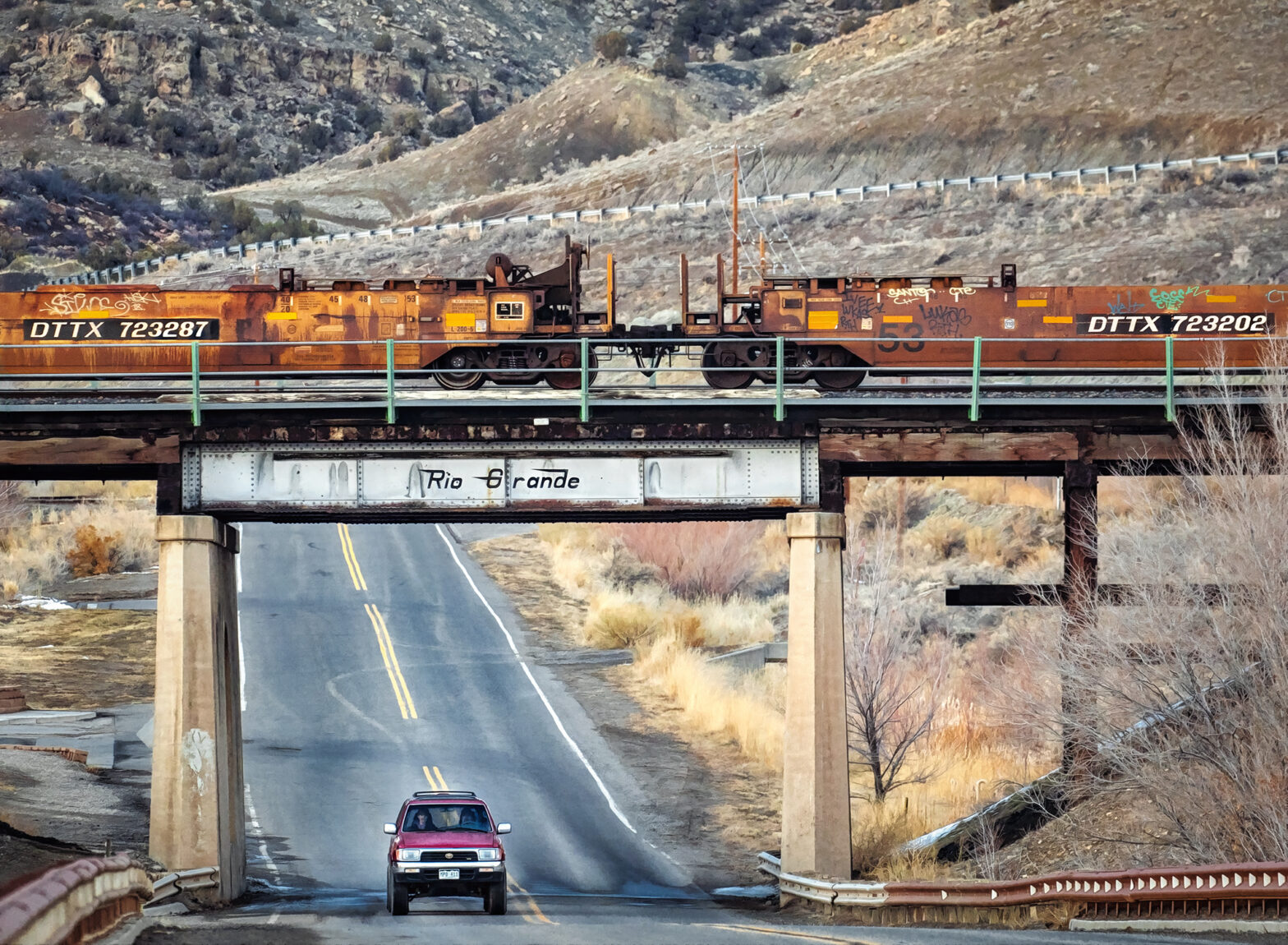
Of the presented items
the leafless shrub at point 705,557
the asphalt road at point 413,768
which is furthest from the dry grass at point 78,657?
the leafless shrub at point 705,557

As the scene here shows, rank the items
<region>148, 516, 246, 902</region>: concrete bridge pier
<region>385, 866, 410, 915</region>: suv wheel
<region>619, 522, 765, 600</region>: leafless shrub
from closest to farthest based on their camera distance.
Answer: <region>385, 866, 410, 915</region>: suv wheel
<region>148, 516, 246, 902</region>: concrete bridge pier
<region>619, 522, 765, 600</region>: leafless shrub

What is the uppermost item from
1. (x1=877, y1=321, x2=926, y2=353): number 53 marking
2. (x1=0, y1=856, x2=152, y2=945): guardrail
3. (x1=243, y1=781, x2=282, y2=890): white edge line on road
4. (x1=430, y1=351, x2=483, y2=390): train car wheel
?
(x1=877, y1=321, x2=926, y2=353): number 53 marking

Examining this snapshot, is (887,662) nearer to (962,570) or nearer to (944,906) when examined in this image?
(944,906)

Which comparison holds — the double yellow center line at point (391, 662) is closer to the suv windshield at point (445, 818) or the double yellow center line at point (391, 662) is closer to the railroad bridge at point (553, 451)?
the railroad bridge at point (553, 451)

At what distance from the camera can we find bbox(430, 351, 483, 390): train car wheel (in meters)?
28.3

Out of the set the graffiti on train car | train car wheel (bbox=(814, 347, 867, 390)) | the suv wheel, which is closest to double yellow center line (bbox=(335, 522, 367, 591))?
the graffiti on train car

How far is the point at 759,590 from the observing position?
4844 centimetres

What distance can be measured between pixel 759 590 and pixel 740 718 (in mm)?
12535

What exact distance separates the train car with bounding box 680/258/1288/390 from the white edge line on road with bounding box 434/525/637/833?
28.6 ft

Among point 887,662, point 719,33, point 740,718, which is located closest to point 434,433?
point 887,662

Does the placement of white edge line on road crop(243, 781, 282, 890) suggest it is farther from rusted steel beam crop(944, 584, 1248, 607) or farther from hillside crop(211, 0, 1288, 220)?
hillside crop(211, 0, 1288, 220)

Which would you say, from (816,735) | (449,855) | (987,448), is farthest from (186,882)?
(987,448)

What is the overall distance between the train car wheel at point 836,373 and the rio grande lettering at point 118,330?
10.8 m

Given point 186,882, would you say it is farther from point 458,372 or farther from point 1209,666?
point 1209,666
